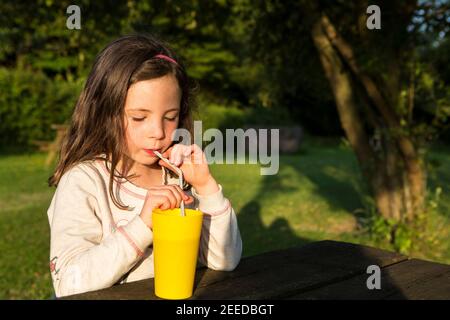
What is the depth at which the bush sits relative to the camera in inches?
609

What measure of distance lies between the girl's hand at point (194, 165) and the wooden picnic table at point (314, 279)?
10.2 inches

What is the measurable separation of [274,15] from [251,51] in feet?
1.98

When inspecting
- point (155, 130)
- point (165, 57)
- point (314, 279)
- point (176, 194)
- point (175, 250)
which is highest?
point (165, 57)

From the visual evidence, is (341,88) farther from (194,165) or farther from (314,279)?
(314,279)

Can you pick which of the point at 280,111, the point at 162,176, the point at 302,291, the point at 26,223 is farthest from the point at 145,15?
the point at 280,111

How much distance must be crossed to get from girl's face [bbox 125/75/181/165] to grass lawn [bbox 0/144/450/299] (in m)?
2.94

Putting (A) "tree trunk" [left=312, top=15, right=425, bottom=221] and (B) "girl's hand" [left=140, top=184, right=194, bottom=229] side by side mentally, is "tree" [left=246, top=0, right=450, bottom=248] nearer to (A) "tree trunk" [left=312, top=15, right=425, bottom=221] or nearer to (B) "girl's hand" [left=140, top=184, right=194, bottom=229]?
(A) "tree trunk" [left=312, top=15, right=425, bottom=221]

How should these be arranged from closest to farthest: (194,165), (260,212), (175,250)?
1. (175,250)
2. (194,165)
3. (260,212)

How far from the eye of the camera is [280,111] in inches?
836

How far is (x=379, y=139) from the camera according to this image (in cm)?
584

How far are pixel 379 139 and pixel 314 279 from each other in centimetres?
442

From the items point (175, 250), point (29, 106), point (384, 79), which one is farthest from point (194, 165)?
point (29, 106)
